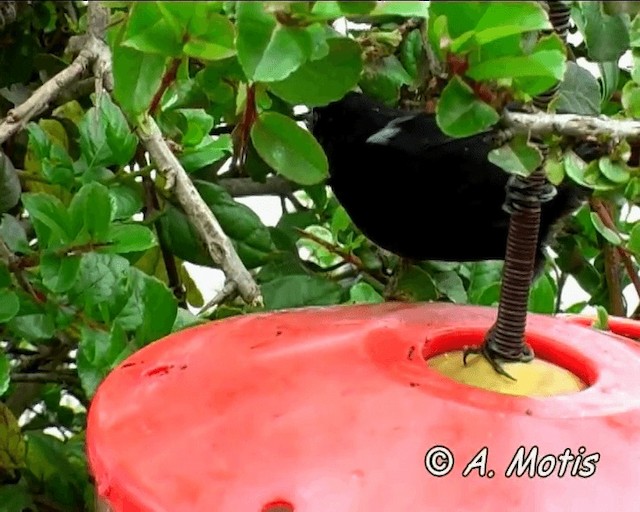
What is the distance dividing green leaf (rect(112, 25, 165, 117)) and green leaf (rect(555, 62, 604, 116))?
322 mm

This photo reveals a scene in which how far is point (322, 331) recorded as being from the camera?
1.45ft

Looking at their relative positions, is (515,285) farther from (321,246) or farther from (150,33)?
(321,246)

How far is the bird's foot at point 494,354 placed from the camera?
42 centimetres

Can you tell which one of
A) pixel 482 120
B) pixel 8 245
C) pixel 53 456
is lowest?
pixel 53 456

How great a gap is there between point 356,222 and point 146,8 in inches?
14.5

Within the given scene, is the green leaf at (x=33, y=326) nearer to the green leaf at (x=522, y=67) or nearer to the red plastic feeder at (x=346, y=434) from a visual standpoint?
the red plastic feeder at (x=346, y=434)

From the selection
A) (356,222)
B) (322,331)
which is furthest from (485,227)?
(322,331)

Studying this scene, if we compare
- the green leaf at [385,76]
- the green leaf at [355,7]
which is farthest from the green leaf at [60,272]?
the green leaf at [355,7]

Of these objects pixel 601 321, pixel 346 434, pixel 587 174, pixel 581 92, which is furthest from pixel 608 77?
pixel 346 434

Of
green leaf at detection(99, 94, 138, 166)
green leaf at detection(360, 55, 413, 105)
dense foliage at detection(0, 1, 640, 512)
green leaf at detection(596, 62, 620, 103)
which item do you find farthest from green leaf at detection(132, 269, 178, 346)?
green leaf at detection(596, 62, 620, 103)

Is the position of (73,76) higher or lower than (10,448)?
higher

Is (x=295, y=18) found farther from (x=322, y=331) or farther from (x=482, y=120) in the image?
(x=322, y=331)

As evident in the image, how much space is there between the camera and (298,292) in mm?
675

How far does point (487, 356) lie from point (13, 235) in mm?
368
